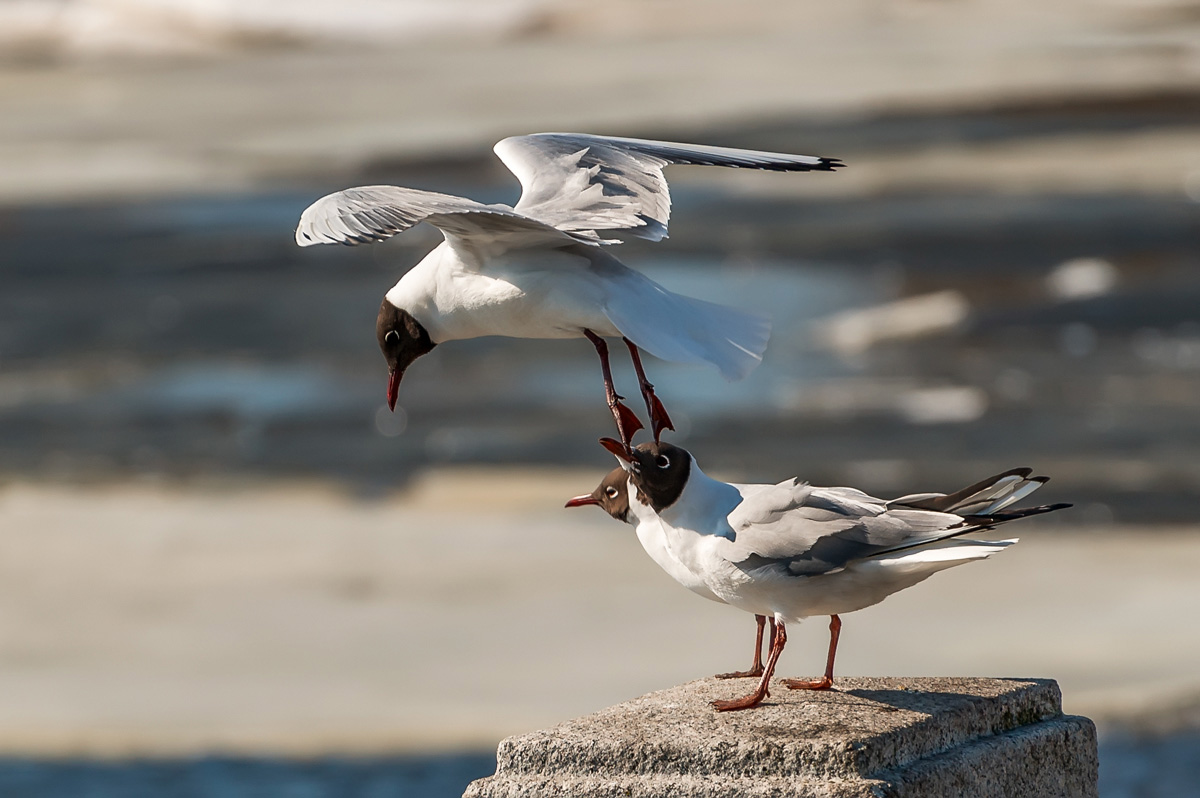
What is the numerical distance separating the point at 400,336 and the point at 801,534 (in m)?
1.50

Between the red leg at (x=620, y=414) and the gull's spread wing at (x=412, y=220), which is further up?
the gull's spread wing at (x=412, y=220)

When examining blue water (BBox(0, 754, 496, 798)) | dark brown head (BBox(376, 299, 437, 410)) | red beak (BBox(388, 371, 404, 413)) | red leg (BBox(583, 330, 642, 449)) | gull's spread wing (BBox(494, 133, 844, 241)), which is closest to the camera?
red leg (BBox(583, 330, 642, 449))

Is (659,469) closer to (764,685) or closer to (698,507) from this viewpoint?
(698,507)

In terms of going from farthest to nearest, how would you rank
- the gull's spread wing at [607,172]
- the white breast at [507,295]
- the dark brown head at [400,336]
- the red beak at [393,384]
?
1. the red beak at [393,384]
2. the dark brown head at [400,336]
3. the gull's spread wing at [607,172]
4. the white breast at [507,295]

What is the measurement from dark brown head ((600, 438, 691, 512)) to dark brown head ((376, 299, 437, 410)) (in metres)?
0.91

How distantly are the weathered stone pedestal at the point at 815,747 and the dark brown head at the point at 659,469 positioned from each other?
56 centimetres

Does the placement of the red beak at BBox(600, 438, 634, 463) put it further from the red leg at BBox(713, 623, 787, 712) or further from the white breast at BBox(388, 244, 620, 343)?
the red leg at BBox(713, 623, 787, 712)

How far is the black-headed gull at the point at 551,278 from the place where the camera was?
4.86 metres

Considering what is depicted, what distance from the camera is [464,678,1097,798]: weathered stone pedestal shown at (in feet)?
14.5

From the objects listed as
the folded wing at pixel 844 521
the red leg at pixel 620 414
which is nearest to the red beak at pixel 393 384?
the red leg at pixel 620 414

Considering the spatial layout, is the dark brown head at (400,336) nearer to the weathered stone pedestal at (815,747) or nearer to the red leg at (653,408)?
the red leg at (653,408)

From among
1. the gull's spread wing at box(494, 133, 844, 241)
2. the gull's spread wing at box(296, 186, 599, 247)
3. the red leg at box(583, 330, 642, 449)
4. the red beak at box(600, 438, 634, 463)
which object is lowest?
the red beak at box(600, 438, 634, 463)

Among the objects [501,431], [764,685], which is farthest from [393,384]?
[501,431]

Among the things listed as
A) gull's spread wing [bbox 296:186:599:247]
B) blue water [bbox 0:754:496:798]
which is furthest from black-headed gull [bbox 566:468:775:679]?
blue water [bbox 0:754:496:798]
